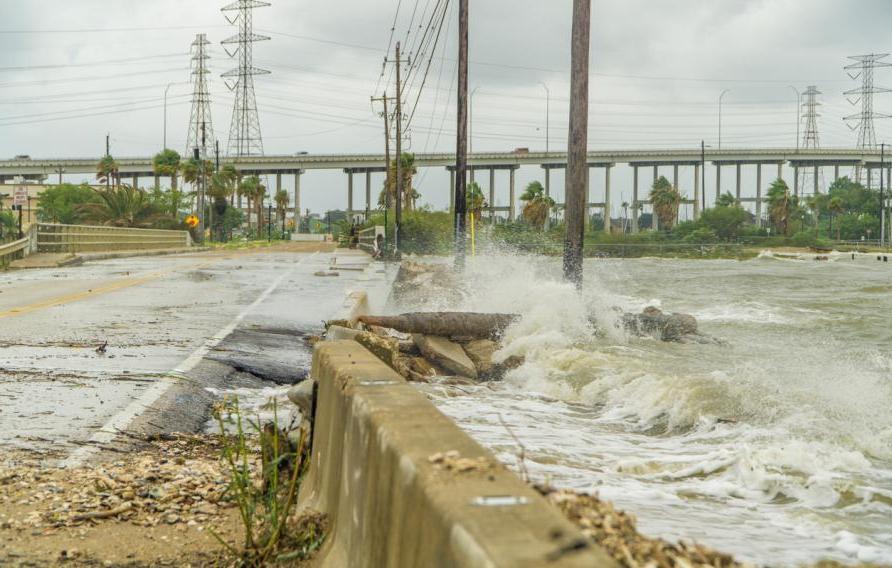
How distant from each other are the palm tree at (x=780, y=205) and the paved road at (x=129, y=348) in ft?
366

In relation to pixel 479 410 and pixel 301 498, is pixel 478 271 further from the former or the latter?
pixel 301 498

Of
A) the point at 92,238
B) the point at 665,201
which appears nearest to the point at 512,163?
the point at 665,201

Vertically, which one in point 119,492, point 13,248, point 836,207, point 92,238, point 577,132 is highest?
point 836,207

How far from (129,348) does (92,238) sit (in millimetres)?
36537

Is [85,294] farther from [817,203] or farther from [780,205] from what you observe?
[817,203]

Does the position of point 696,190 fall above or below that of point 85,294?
above

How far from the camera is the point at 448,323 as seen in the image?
14.4 m

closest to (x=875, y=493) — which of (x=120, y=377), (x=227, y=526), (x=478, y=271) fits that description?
(x=227, y=526)

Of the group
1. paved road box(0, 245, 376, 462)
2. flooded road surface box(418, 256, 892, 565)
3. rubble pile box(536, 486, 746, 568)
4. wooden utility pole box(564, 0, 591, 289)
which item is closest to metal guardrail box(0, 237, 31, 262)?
paved road box(0, 245, 376, 462)

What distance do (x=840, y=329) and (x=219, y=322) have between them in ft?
43.1

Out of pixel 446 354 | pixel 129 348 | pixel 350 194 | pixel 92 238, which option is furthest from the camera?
pixel 350 194

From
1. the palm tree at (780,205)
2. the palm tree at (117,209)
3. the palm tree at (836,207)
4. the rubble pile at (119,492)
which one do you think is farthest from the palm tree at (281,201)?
the rubble pile at (119,492)

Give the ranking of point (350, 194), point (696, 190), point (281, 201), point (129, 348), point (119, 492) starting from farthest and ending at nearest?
1. point (281, 201)
2. point (350, 194)
3. point (696, 190)
4. point (129, 348)
5. point (119, 492)

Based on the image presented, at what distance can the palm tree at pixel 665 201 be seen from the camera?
140875 mm
